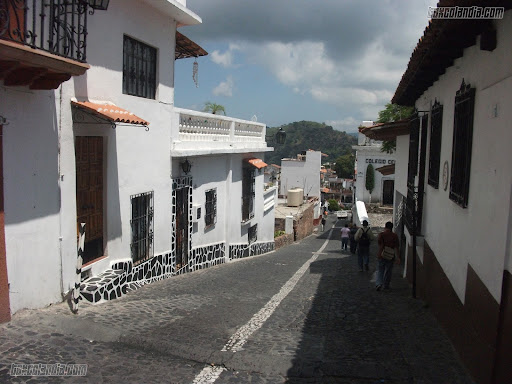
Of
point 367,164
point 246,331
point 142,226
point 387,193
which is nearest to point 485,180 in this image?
point 246,331

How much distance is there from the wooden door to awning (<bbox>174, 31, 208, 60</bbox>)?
4409 millimetres

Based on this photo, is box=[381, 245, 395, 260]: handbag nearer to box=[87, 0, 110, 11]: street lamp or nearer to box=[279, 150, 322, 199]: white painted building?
box=[87, 0, 110, 11]: street lamp

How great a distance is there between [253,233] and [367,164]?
64.0ft

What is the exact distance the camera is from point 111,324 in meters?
5.98

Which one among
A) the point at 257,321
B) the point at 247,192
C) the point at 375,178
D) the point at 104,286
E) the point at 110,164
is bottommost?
the point at 257,321

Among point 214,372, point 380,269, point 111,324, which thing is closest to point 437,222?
point 380,269

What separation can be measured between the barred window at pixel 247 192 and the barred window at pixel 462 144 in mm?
9319

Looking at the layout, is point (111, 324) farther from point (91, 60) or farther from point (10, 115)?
point (91, 60)

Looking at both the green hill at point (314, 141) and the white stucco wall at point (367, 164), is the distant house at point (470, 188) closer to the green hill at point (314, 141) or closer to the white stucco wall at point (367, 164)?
the white stucco wall at point (367, 164)

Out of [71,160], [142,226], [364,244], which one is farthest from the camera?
[364,244]

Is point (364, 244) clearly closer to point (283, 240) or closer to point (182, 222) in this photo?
point (182, 222)

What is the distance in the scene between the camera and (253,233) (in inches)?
673

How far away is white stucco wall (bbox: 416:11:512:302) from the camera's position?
406cm

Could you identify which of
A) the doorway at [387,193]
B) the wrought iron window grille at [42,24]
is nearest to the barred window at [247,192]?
the wrought iron window grille at [42,24]
